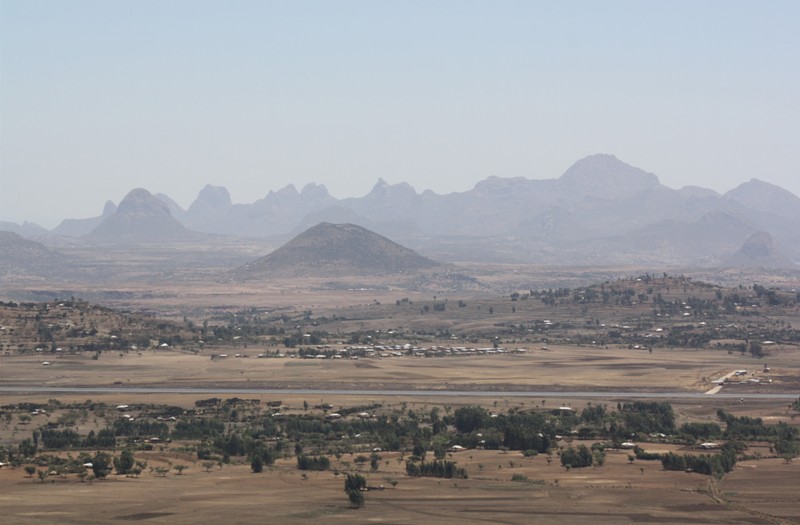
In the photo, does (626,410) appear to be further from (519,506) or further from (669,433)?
(519,506)

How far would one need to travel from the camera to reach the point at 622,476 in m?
76.8

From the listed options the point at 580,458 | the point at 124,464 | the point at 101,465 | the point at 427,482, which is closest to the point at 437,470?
the point at 427,482

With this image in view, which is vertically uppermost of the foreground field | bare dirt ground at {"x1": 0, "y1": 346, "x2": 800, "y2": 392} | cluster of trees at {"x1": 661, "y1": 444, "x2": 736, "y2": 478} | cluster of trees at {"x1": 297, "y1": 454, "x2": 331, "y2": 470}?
bare dirt ground at {"x1": 0, "y1": 346, "x2": 800, "y2": 392}

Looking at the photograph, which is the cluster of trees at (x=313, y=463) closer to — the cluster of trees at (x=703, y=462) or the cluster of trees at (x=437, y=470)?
the cluster of trees at (x=437, y=470)

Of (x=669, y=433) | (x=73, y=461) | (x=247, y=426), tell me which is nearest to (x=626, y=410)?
(x=669, y=433)

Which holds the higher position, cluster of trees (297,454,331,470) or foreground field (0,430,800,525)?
cluster of trees (297,454,331,470)

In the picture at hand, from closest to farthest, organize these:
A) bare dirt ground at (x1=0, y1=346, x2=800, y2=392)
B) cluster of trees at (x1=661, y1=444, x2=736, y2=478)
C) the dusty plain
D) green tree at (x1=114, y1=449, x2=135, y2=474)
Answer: the dusty plain < cluster of trees at (x1=661, y1=444, x2=736, y2=478) < green tree at (x1=114, y1=449, x2=135, y2=474) < bare dirt ground at (x1=0, y1=346, x2=800, y2=392)

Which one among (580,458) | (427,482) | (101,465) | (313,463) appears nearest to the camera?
(427,482)

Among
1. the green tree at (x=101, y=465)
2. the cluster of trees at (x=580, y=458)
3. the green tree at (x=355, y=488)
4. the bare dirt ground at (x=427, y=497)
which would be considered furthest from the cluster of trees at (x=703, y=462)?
the green tree at (x=101, y=465)

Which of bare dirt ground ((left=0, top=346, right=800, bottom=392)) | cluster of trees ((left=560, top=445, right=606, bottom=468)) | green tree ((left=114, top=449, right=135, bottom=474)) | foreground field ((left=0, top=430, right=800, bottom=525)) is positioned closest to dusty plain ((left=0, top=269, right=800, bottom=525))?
foreground field ((left=0, top=430, right=800, bottom=525))

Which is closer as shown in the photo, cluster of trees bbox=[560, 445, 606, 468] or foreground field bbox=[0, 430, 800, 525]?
foreground field bbox=[0, 430, 800, 525]

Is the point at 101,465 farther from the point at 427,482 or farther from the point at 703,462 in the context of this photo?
the point at 703,462

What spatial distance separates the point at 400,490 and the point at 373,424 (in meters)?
28.7

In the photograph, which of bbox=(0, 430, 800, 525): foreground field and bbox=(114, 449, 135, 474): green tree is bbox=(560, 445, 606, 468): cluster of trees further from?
bbox=(114, 449, 135, 474): green tree
